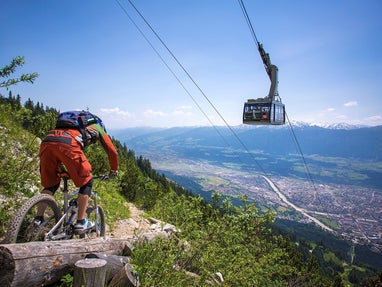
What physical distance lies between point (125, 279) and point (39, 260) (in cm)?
118

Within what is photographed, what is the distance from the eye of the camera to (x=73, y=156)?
12.7ft

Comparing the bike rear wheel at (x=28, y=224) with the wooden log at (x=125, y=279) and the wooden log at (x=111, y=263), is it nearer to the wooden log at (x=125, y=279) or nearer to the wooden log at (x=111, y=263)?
the wooden log at (x=111, y=263)

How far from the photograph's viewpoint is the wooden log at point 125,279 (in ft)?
11.8

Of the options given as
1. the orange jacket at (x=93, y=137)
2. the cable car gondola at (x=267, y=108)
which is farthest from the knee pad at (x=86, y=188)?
the cable car gondola at (x=267, y=108)

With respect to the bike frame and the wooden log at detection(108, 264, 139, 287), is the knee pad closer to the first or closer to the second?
the bike frame

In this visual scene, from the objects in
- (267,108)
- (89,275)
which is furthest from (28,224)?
(267,108)

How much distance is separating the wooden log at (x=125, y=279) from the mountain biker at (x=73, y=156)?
3.44ft

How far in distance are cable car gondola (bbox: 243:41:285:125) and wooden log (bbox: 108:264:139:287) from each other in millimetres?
15025

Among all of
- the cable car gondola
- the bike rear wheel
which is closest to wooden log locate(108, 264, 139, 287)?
the bike rear wheel

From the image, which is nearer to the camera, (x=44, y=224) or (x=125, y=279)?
(x=125, y=279)

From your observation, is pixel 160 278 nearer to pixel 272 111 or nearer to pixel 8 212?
pixel 8 212

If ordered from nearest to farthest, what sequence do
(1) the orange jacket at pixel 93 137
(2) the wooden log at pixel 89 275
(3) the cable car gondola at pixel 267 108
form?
(2) the wooden log at pixel 89 275 → (1) the orange jacket at pixel 93 137 → (3) the cable car gondola at pixel 267 108

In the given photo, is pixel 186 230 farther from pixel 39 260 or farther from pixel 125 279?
pixel 39 260

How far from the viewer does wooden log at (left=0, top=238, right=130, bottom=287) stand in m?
A: 2.81
